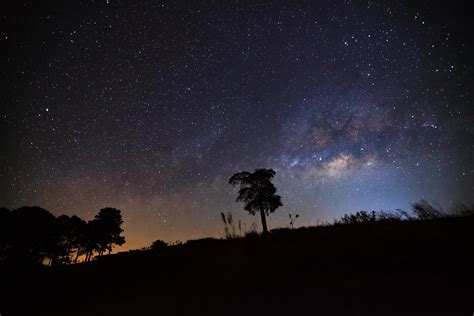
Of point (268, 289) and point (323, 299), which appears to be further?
point (268, 289)

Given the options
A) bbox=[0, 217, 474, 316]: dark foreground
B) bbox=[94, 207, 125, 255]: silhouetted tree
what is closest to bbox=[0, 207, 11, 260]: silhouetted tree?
bbox=[94, 207, 125, 255]: silhouetted tree

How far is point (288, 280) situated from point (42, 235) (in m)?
33.2

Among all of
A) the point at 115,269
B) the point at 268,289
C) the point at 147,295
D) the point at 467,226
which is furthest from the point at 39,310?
the point at 467,226

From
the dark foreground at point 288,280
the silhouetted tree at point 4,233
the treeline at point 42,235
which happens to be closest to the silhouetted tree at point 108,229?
the treeline at point 42,235

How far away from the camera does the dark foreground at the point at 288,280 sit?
342cm

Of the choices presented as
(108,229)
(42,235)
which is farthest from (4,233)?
(108,229)

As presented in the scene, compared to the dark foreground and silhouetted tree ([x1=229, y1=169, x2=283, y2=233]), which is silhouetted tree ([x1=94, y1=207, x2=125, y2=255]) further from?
the dark foreground

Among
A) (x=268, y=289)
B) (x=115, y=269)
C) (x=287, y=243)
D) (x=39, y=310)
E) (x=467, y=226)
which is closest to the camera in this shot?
(x=268, y=289)

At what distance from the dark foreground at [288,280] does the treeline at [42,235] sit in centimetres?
2103

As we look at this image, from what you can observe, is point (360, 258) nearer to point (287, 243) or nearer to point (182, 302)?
point (287, 243)

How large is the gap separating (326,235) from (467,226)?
294cm

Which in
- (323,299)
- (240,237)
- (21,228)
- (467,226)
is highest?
(21,228)

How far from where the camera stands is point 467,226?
241 inches

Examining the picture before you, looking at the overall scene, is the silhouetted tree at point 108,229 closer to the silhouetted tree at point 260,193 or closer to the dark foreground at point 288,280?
the silhouetted tree at point 260,193
